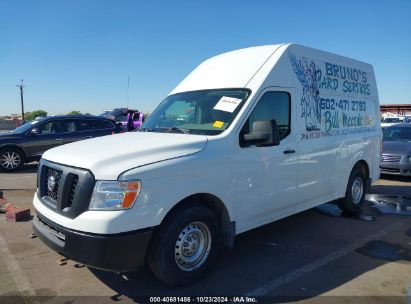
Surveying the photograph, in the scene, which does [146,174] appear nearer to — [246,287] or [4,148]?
[246,287]

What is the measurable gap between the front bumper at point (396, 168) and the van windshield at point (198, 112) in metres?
7.35

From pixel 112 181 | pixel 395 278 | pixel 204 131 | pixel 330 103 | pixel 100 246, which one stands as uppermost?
pixel 330 103

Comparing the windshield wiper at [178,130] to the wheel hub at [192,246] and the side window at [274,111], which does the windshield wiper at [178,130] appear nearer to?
the side window at [274,111]

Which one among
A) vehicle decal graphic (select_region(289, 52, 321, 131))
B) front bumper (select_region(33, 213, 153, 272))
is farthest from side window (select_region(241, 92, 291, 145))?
front bumper (select_region(33, 213, 153, 272))

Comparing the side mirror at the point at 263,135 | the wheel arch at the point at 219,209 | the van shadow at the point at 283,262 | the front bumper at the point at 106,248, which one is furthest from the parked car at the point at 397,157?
the front bumper at the point at 106,248

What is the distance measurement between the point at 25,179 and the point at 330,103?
8633 mm

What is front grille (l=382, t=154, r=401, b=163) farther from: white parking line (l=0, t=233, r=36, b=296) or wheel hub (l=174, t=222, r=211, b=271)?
white parking line (l=0, t=233, r=36, b=296)

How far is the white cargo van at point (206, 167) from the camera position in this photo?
3.41 metres

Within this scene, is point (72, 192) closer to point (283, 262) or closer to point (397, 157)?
point (283, 262)

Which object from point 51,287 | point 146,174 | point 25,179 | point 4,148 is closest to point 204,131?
point 146,174

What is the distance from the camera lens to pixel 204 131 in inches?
171

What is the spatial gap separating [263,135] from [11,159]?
10689 mm

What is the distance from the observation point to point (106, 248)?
10.8 feet

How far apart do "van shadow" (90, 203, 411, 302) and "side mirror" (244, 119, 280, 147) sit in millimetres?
1473
